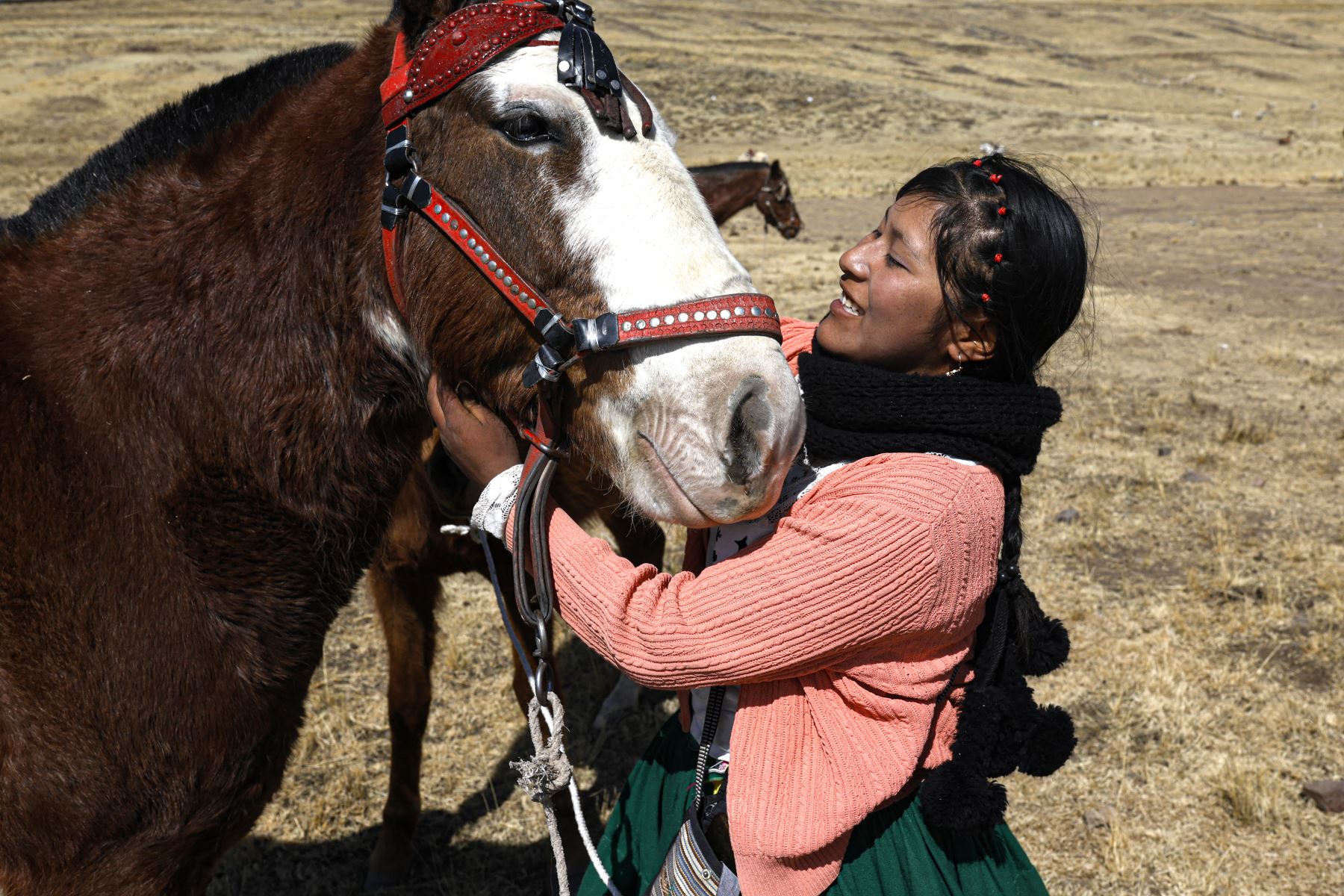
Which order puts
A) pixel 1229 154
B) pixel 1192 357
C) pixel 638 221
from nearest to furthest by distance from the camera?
1. pixel 638 221
2. pixel 1192 357
3. pixel 1229 154

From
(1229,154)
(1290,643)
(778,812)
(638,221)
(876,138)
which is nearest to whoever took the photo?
(638,221)

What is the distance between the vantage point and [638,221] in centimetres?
176

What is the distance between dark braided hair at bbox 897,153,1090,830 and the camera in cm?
195

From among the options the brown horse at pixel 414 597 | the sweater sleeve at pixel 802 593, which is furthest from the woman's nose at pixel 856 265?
the brown horse at pixel 414 597

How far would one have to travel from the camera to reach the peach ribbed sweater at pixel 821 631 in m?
1.76

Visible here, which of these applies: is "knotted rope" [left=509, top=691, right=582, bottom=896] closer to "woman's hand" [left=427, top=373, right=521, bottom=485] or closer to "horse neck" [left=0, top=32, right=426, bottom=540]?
"woman's hand" [left=427, top=373, right=521, bottom=485]

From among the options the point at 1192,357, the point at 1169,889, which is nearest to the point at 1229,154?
the point at 1192,357

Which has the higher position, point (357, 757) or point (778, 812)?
point (778, 812)

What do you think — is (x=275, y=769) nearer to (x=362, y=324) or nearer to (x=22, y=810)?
(x=22, y=810)

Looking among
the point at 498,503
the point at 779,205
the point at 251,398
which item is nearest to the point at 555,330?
the point at 498,503

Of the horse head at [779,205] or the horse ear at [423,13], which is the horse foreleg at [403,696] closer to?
the horse ear at [423,13]

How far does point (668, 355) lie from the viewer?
5.70 ft

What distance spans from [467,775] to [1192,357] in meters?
7.32

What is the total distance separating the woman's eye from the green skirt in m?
1.36
